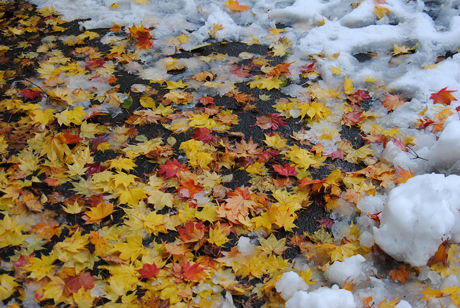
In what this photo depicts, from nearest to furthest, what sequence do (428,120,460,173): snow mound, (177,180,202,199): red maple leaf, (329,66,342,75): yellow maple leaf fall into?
(428,120,460,173): snow mound → (177,180,202,199): red maple leaf → (329,66,342,75): yellow maple leaf

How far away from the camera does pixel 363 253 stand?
181 cm

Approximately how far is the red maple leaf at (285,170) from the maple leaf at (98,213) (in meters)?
1.10

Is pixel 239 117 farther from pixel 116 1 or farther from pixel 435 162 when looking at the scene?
pixel 116 1

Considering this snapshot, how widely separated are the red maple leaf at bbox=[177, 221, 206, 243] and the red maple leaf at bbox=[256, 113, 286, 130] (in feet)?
3.39

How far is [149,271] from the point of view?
1734 mm

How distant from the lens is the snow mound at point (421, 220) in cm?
156

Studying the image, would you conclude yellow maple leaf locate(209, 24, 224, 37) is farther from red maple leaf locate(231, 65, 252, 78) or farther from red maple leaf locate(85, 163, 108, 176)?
red maple leaf locate(85, 163, 108, 176)

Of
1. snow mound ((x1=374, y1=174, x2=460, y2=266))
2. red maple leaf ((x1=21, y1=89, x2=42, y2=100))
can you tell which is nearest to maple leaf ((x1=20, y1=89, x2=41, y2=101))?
red maple leaf ((x1=21, y1=89, x2=42, y2=100))

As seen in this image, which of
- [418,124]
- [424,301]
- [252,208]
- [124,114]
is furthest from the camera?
[124,114]

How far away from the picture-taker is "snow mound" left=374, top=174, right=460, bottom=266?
1.56 metres

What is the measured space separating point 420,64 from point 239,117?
71.2 inches

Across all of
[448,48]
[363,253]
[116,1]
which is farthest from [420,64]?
[116,1]

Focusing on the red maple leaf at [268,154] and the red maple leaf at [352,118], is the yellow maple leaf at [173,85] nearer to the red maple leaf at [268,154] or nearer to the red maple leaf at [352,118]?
the red maple leaf at [268,154]

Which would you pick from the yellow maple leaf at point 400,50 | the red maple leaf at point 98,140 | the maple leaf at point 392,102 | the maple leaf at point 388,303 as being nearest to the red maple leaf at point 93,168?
the red maple leaf at point 98,140
